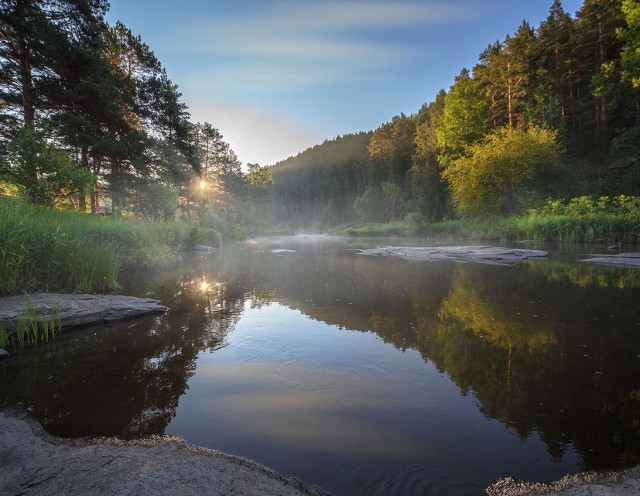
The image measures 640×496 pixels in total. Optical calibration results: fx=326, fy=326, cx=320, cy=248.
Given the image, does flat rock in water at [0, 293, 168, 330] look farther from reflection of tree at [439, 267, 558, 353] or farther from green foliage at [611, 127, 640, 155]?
green foliage at [611, 127, 640, 155]

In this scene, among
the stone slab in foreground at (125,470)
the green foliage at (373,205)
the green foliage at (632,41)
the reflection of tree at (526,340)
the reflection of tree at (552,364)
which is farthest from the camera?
the green foliage at (373,205)

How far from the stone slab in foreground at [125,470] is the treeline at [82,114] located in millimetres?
12367

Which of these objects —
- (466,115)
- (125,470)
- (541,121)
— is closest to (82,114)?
(125,470)

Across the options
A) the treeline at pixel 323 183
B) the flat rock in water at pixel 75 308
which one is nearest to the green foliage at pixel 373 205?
the treeline at pixel 323 183

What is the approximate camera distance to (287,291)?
8820 mm

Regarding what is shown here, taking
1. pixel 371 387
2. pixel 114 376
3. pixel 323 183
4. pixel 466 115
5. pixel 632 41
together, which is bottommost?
pixel 371 387

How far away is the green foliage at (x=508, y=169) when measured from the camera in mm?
28203

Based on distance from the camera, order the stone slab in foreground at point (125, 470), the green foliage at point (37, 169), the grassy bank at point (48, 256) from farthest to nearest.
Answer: the green foliage at point (37, 169) < the grassy bank at point (48, 256) < the stone slab in foreground at point (125, 470)

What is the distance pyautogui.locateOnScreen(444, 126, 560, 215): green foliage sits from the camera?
92.5ft

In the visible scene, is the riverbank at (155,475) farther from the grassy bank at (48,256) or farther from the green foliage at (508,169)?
the green foliage at (508,169)

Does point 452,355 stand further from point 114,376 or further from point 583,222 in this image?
point 583,222

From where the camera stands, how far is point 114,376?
3.50m

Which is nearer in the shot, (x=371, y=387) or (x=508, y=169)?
(x=371, y=387)

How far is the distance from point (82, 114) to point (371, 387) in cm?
1893
